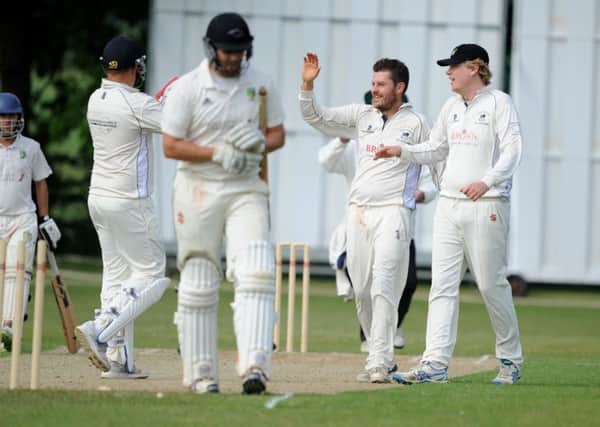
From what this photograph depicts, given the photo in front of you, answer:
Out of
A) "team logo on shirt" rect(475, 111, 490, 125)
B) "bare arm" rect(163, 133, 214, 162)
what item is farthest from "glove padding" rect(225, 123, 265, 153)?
"team logo on shirt" rect(475, 111, 490, 125)

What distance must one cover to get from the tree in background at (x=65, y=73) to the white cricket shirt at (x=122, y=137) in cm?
1107

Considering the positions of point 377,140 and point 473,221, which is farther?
point 377,140

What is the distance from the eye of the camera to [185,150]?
25.6ft

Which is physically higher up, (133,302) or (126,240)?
(126,240)

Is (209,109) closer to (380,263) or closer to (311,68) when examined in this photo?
(311,68)

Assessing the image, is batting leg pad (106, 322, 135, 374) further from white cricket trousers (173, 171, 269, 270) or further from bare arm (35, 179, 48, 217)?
bare arm (35, 179, 48, 217)

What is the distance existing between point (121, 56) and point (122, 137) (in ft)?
1.64

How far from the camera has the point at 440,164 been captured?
32.2ft

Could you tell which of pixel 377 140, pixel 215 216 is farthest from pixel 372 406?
pixel 377 140

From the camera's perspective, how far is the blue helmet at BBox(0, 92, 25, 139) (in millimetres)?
11477

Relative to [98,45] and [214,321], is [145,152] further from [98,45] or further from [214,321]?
[98,45]

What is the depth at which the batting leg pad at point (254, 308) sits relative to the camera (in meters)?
7.65

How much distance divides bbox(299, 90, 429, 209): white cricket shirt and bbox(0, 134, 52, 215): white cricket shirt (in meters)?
2.78

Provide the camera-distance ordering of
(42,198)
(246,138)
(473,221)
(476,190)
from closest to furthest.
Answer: (246,138), (476,190), (473,221), (42,198)
